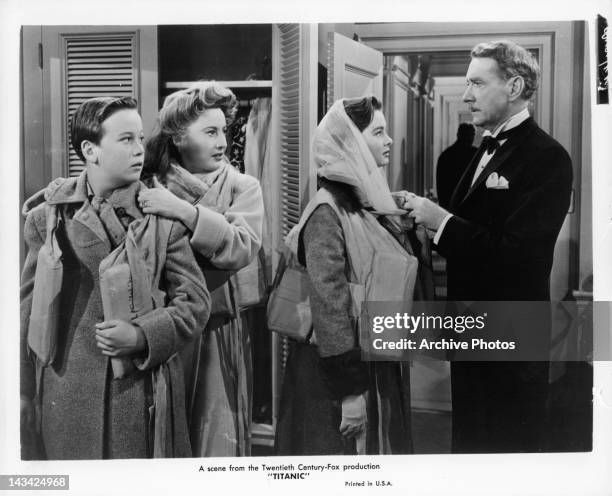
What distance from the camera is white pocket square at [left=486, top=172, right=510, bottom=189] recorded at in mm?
1963

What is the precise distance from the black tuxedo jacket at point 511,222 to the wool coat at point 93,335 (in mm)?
788

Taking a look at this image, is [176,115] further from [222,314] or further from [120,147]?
[222,314]

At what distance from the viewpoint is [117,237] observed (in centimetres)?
197

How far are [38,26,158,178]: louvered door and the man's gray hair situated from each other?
1006mm

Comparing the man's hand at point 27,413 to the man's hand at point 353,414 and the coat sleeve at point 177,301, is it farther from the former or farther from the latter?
the man's hand at point 353,414

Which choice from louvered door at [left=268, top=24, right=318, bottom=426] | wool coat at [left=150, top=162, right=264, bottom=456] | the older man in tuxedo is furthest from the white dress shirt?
wool coat at [left=150, top=162, right=264, bottom=456]

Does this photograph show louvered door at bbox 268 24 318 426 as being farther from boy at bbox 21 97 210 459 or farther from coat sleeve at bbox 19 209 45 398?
coat sleeve at bbox 19 209 45 398

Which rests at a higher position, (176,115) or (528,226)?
(176,115)

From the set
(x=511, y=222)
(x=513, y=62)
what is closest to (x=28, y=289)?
(x=511, y=222)

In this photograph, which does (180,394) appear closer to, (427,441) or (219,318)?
(219,318)

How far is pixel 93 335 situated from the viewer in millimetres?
1983

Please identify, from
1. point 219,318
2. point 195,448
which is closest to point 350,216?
point 219,318

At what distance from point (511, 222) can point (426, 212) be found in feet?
0.82

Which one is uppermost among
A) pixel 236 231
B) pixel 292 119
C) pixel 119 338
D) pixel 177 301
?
pixel 292 119
